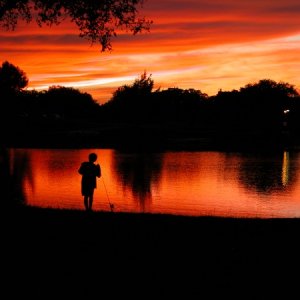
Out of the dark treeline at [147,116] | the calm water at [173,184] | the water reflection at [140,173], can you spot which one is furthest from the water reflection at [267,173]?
the dark treeline at [147,116]

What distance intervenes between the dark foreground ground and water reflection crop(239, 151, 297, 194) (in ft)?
61.5

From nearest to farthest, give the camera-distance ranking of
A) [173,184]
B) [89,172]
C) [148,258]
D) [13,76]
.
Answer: [148,258], [89,172], [173,184], [13,76]

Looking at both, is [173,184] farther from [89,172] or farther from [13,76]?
[13,76]

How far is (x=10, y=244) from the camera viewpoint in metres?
12.0

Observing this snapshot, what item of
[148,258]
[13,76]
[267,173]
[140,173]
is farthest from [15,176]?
[13,76]

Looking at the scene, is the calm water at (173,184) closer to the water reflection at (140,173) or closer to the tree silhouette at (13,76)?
the water reflection at (140,173)

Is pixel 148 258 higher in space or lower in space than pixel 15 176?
higher

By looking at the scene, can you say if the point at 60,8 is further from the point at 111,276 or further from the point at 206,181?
the point at 206,181

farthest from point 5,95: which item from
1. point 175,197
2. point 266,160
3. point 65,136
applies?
point 175,197

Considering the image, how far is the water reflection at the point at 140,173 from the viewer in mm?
30364

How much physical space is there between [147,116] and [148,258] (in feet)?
440

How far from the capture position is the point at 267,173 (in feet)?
141

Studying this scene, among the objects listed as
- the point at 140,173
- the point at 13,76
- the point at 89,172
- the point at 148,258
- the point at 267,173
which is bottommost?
the point at 267,173

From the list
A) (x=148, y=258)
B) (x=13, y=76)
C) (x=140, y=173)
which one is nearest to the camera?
(x=148, y=258)
